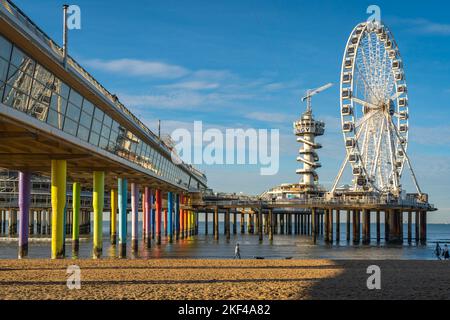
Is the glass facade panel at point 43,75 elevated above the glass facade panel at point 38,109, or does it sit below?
above

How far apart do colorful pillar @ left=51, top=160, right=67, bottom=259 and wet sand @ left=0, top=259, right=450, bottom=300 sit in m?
3.41

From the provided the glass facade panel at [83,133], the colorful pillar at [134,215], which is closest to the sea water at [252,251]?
the colorful pillar at [134,215]

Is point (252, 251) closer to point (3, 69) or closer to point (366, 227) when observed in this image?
point (366, 227)

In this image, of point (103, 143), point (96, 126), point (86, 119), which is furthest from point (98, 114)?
point (103, 143)

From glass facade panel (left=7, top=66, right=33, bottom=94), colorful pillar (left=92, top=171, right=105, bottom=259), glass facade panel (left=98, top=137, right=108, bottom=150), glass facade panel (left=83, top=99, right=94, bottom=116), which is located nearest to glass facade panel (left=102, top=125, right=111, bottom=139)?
glass facade panel (left=98, top=137, right=108, bottom=150)

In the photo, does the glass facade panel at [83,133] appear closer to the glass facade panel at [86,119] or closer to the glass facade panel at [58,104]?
the glass facade panel at [86,119]

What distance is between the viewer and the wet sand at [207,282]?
50.0ft

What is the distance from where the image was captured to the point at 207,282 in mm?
18188

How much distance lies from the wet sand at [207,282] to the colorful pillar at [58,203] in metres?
3.41

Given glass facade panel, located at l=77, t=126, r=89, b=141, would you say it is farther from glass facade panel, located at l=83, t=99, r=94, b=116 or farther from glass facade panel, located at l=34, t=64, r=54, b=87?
glass facade panel, located at l=34, t=64, r=54, b=87

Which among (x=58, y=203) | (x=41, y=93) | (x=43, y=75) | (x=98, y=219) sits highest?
(x=43, y=75)

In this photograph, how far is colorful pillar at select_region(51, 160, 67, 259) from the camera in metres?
27.9

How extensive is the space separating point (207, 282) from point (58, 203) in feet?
39.6

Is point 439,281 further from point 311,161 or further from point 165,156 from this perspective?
point 311,161
